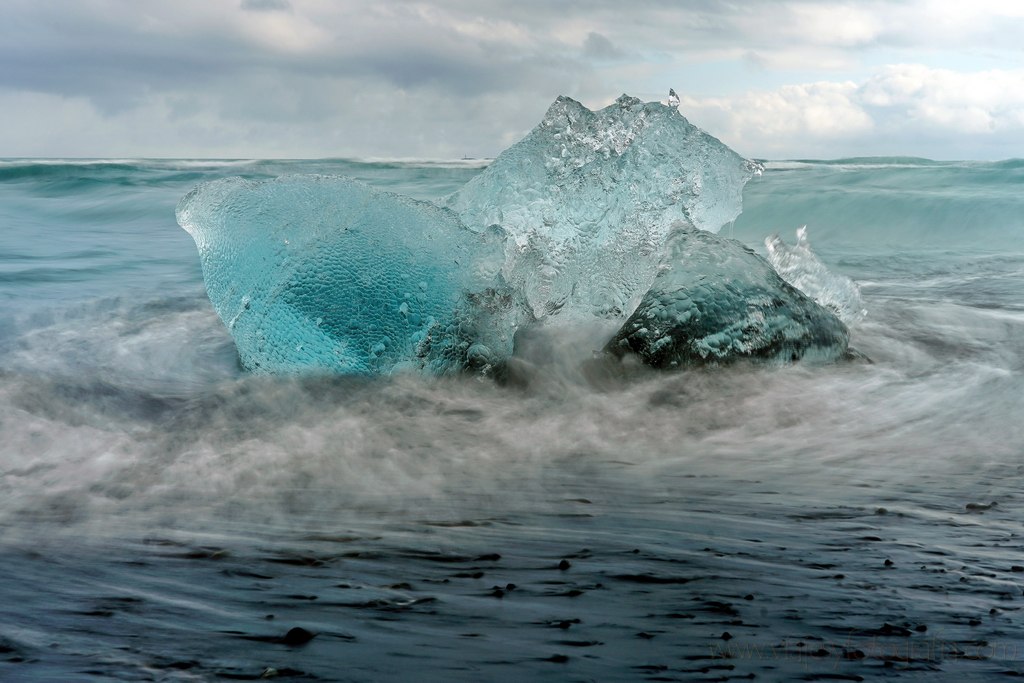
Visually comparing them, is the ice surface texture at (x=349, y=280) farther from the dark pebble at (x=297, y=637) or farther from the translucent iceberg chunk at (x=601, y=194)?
the dark pebble at (x=297, y=637)

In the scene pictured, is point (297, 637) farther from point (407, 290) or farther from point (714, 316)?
point (714, 316)

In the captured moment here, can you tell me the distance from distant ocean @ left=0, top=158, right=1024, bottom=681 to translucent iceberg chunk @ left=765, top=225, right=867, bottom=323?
22 cm

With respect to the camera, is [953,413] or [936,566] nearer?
[936,566]

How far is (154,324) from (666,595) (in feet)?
12.6

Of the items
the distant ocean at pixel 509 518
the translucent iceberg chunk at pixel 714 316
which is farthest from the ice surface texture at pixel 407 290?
the distant ocean at pixel 509 518

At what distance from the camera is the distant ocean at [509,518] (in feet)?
4.76

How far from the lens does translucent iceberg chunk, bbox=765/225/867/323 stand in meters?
4.46

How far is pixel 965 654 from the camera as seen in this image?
142 cm

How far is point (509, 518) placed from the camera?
206 centimetres

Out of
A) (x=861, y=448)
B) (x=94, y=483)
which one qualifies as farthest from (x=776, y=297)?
(x=94, y=483)

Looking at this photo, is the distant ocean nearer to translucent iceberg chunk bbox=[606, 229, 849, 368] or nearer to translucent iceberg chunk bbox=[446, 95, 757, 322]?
translucent iceberg chunk bbox=[606, 229, 849, 368]

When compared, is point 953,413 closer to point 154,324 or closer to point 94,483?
point 94,483

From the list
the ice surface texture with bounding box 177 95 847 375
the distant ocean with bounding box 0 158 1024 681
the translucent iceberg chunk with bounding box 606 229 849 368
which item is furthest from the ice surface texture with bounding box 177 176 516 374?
the translucent iceberg chunk with bounding box 606 229 849 368

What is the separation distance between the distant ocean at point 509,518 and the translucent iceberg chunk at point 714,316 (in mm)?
122
